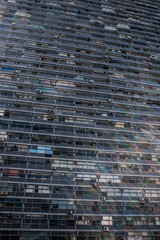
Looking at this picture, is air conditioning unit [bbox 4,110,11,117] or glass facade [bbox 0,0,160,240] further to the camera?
air conditioning unit [bbox 4,110,11,117]

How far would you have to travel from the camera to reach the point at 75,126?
29391 millimetres

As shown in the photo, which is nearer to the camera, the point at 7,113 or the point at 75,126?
the point at 7,113

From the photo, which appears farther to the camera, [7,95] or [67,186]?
[7,95]

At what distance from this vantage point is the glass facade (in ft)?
76.9

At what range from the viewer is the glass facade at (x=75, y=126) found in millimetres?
23453

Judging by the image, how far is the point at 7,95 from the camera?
97.8 feet

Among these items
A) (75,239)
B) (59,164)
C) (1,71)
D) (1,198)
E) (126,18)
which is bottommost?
(75,239)

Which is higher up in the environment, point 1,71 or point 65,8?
point 65,8

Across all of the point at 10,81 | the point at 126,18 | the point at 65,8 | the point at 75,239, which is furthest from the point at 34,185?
the point at 126,18

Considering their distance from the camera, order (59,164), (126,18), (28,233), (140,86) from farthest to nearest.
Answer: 1. (126,18)
2. (140,86)
3. (59,164)
4. (28,233)

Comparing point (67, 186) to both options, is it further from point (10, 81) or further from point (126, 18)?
point (126, 18)

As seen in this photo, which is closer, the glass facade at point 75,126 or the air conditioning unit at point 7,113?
the glass facade at point 75,126

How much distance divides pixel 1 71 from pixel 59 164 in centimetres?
1682

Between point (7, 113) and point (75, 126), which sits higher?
point (7, 113)
